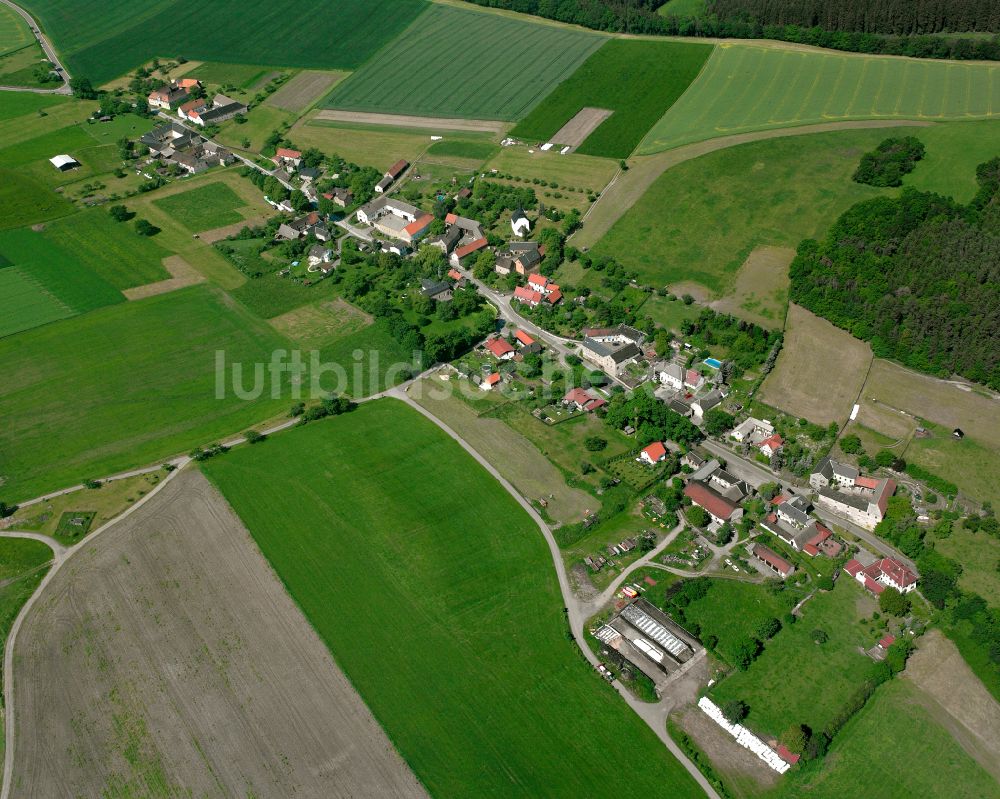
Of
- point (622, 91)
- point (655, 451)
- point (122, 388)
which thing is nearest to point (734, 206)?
point (622, 91)

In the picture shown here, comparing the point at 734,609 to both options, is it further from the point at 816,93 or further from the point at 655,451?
the point at 816,93

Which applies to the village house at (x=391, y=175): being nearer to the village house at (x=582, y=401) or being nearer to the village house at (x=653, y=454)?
the village house at (x=582, y=401)

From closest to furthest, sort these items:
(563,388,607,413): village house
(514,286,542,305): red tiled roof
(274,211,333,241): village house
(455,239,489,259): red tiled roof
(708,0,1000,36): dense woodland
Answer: (563,388,607,413): village house
(514,286,542,305): red tiled roof
(455,239,489,259): red tiled roof
(274,211,333,241): village house
(708,0,1000,36): dense woodland

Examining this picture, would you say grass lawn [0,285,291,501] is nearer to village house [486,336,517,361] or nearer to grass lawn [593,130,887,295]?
village house [486,336,517,361]

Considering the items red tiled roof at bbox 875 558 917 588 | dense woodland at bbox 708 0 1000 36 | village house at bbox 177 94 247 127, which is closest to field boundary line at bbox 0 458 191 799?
red tiled roof at bbox 875 558 917 588

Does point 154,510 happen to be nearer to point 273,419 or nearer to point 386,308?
point 273,419

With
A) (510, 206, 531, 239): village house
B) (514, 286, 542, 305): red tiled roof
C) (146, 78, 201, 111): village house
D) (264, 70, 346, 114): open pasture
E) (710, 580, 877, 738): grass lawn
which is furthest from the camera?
(146, 78, 201, 111): village house

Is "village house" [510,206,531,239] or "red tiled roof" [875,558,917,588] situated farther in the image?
"village house" [510,206,531,239]
